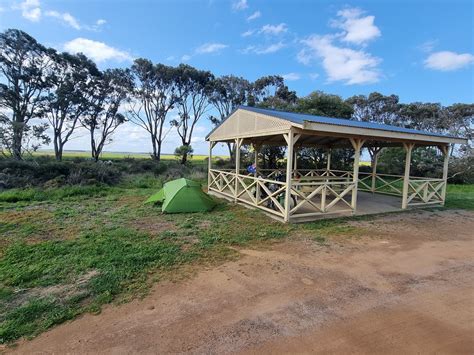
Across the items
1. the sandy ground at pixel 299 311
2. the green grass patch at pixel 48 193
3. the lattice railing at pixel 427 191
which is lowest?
the sandy ground at pixel 299 311

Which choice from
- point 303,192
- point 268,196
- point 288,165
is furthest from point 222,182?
point 288,165

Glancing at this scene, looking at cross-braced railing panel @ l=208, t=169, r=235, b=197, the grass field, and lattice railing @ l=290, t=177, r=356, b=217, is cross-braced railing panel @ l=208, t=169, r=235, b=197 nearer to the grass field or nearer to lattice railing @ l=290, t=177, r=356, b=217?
the grass field

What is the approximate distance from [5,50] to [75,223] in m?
18.3

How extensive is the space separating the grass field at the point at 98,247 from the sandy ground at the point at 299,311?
320mm

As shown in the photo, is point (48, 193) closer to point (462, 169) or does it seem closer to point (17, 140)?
point (17, 140)

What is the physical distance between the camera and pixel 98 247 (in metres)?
4.37

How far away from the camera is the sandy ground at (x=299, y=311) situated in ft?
7.35

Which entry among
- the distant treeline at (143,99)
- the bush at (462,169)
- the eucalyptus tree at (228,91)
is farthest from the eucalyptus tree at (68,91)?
the bush at (462,169)

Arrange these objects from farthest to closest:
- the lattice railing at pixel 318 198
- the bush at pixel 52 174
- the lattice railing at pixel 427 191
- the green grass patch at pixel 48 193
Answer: the bush at pixel 52 174, the lattice railing at pixel 427 191, the green grass patch at pixel 48 193, the lattice railing at pixel 318 198

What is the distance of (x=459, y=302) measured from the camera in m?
2.99

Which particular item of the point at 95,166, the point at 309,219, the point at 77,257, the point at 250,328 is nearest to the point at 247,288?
the point at 250,328

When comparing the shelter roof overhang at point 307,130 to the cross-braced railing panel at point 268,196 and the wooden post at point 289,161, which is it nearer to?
the wooden post at point 289,161

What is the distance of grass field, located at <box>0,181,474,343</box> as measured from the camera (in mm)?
2836

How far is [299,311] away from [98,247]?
Answer: 11.4ft
